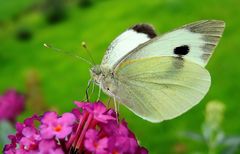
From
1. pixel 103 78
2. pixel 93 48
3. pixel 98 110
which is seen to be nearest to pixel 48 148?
pixel 98 110

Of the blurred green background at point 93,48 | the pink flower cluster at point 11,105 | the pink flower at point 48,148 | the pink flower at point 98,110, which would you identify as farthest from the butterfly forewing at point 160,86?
the blurred green background at point 93,48

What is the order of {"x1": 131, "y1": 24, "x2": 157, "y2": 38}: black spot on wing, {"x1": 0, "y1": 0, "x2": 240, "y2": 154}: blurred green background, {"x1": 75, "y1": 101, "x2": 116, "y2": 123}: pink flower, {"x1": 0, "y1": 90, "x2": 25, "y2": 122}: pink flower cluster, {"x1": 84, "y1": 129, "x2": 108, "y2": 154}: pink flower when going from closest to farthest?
1. {"x1": 84, "y1": 129, "x2": 108, "y2": 154}: pink flower
2. {"x1": 75, "y1": 101, "x2": 116, "y2": 123}: pink flower
3. {"x1": 131, "y1": 24, "x2": 157, "y2": 38}: black spot on wing
4. {"x1": 0, "y1": 90, "x2": 25, "y2": 122}: pink flower cluster
5. {"x1": 0, "y1": 0, "x2": 240, "y2": 154}: blurred green background

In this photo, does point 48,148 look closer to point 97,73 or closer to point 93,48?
point 97,73

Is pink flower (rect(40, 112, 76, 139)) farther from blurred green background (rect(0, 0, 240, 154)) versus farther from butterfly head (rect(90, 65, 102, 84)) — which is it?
blurred green background (rect(0, 0, 240, 154))

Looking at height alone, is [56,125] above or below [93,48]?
above

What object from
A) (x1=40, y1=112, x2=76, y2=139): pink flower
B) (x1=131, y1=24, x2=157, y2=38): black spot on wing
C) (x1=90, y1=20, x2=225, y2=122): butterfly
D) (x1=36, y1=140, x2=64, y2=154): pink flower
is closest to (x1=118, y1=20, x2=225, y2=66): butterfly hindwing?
(x1=90, y1=20, x2=225, y2=122): butterfly

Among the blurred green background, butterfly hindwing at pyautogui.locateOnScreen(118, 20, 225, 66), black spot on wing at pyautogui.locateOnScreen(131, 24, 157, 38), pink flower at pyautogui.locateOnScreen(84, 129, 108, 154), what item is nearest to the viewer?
pink flower at pyautogui.locateOnScreen(84, 129, 108, 154)

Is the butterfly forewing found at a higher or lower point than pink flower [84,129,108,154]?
lower

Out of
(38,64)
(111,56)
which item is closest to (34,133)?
(111,56)

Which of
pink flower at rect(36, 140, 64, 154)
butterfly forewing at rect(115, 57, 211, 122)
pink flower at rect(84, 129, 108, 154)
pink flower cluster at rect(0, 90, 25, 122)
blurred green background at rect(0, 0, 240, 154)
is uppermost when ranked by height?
pink flower at rect(36, 140, 64, 154)
